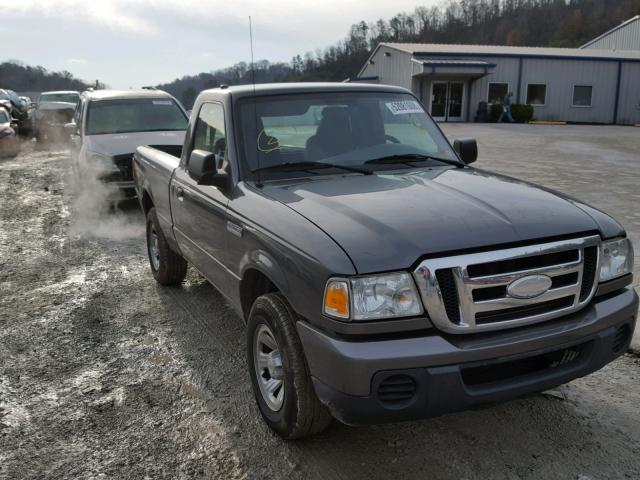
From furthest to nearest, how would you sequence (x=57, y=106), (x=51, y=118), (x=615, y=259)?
(x=57, y=106), (x=51, y=118), (x=615, y=259)

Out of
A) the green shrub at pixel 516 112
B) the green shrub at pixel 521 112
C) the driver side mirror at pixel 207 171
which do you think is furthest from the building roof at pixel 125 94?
the green shrub at pixel 521 112

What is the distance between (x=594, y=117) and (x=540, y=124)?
523 centimetres

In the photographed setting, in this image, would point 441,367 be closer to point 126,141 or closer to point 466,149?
point 466,149

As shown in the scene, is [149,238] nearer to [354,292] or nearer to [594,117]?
[354,292]

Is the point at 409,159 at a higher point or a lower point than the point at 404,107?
lower

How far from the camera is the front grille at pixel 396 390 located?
255 cm

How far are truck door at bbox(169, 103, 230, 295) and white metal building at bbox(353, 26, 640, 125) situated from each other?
3110 cm

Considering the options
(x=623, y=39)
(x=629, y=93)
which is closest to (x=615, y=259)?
(x=629, y=93)

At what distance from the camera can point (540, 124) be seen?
3306 centimetres

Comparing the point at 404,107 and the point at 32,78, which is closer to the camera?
the point at 404,107

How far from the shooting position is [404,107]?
4.49 metres

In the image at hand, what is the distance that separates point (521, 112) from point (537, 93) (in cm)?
261

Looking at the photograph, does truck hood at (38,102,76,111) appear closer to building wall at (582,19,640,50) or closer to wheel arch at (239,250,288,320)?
wheel arch at (239,250,288,320)

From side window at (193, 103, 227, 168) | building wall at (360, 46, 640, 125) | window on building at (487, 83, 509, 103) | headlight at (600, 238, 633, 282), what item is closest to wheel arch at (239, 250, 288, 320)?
side window at (193, 103, 227, 168)
